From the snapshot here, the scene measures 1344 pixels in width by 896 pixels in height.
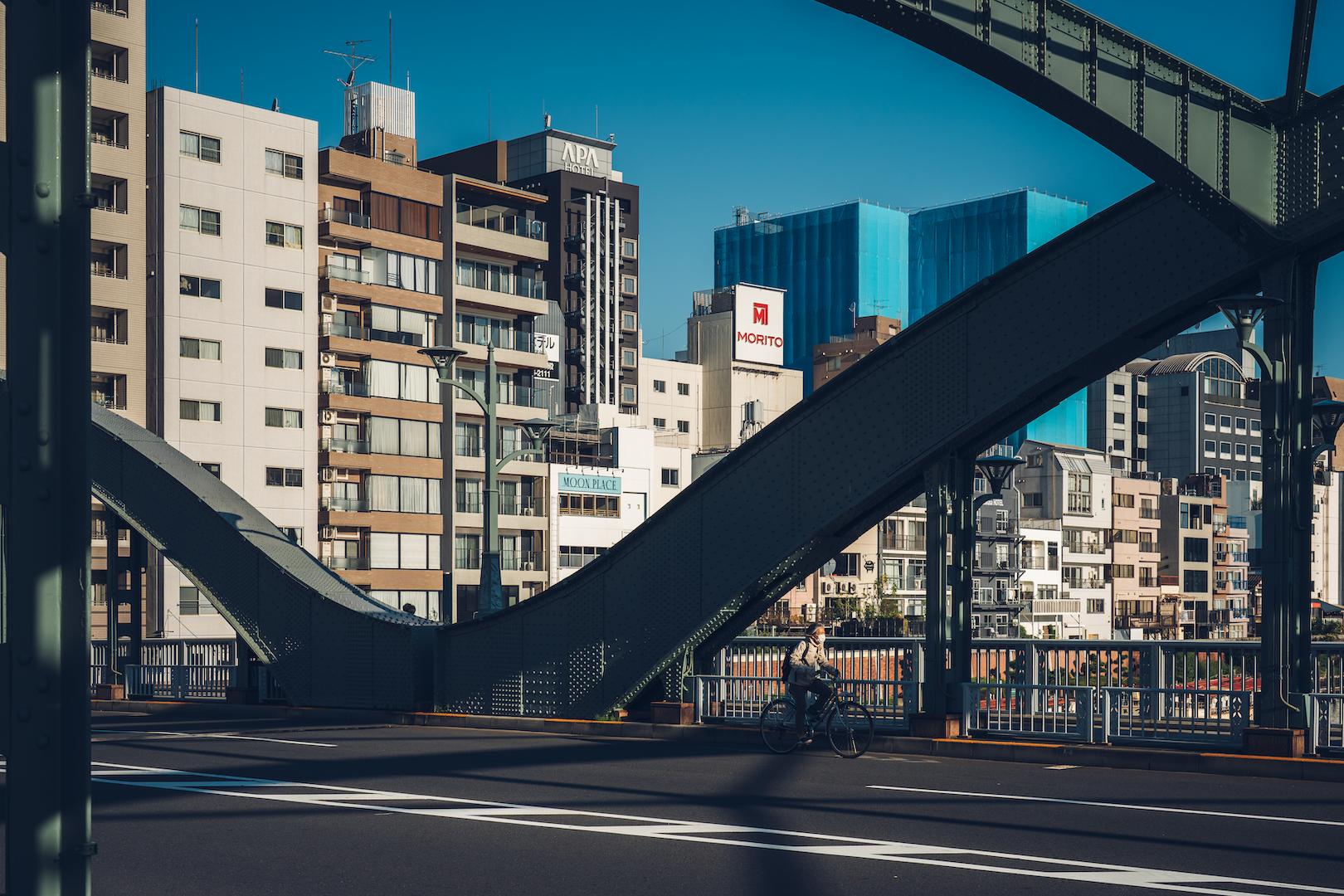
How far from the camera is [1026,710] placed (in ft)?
62.5

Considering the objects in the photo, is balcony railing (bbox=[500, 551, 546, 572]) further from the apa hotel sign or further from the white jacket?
the white jacket

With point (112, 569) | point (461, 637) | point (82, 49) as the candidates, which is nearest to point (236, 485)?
point (112, 569)

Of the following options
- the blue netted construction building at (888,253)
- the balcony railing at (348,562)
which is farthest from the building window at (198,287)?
the blue netted construction building at (888,253)

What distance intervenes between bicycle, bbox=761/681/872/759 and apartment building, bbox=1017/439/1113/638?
→ 288 ft

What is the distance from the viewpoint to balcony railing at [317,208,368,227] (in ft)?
236

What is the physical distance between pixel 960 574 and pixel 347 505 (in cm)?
5554

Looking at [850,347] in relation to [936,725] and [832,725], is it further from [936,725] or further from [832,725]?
[832,725]

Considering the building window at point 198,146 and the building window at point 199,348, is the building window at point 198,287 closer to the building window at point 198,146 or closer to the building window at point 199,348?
the building window at point 199,348

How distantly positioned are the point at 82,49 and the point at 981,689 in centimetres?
1823

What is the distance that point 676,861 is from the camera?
9.76 m

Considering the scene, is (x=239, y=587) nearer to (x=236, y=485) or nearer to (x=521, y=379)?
(x=236, y=485)

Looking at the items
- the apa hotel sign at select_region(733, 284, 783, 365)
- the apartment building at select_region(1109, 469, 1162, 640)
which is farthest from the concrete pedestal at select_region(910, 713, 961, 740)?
the apa hotel sign at select_region(733, 284, 783, 365)

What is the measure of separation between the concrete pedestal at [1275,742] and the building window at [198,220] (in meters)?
59.1

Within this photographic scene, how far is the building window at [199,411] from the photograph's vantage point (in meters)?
65.3
